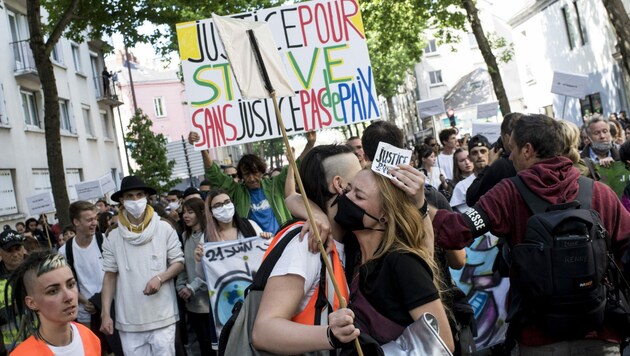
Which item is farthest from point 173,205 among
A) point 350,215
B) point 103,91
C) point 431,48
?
point 431,48

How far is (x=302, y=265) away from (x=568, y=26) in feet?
111

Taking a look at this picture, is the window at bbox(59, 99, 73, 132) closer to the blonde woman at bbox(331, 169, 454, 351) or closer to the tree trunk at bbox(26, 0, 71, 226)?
the tree trunk at bbox(26, 0, 71, 226)

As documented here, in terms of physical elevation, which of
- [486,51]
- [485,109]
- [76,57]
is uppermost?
[76,57]

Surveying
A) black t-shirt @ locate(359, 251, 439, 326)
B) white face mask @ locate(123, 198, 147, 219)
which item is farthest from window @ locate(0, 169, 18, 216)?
black t-shirt @ locate(359, 251, 439, 326)

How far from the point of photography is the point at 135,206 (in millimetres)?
7586

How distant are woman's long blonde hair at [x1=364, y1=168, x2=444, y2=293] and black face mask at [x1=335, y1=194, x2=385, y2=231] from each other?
0.07 metres

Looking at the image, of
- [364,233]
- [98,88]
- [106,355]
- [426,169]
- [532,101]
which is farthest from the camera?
[532,101]

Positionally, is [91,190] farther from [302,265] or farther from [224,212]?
[302,265]


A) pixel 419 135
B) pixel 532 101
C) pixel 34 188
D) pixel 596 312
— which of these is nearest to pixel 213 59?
pixel 596 312

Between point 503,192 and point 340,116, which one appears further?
point 340,116

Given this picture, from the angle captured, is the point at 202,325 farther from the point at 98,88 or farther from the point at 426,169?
the point at 98,88

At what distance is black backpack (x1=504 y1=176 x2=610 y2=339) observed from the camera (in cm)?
396

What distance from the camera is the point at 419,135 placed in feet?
179

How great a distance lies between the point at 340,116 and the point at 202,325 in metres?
2.56
